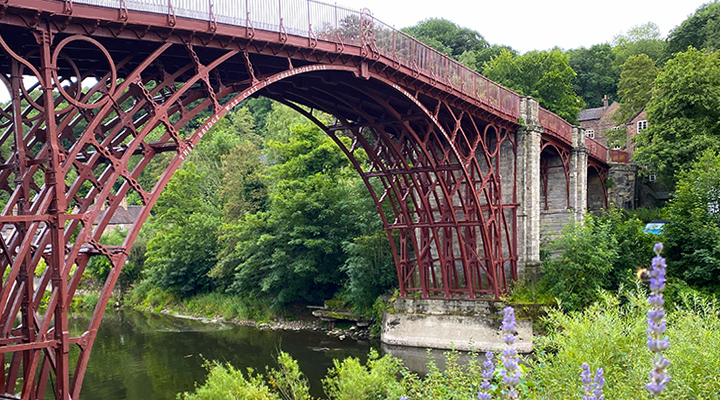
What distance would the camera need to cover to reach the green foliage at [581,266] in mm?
25625

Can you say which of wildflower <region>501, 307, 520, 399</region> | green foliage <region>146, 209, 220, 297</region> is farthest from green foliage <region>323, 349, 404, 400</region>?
green foliage <region>146, 209, 220, 297</region>

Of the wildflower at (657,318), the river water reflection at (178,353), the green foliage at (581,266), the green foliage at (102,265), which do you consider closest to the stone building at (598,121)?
the green foliage at (581,266)

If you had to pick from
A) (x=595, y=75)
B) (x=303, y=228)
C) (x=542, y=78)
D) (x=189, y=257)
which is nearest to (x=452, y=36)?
(x=595, y=75)

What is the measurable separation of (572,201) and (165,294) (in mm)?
27132

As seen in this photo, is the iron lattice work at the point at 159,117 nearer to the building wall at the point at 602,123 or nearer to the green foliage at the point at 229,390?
the green foliage at the point at 229,390

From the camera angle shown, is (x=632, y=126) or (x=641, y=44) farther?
(x=641, y=44)

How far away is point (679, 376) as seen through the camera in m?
10.0

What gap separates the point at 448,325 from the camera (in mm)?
26797

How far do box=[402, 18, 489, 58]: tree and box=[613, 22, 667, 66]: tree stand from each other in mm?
15152

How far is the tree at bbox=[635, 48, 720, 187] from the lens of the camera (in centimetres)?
3216

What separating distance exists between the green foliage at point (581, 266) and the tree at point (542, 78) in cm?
1665

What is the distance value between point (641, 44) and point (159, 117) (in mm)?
58453

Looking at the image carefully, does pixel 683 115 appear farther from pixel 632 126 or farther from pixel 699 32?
pixel 699 32

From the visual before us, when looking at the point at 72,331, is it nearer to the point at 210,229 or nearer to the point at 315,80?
the point at 210,229
